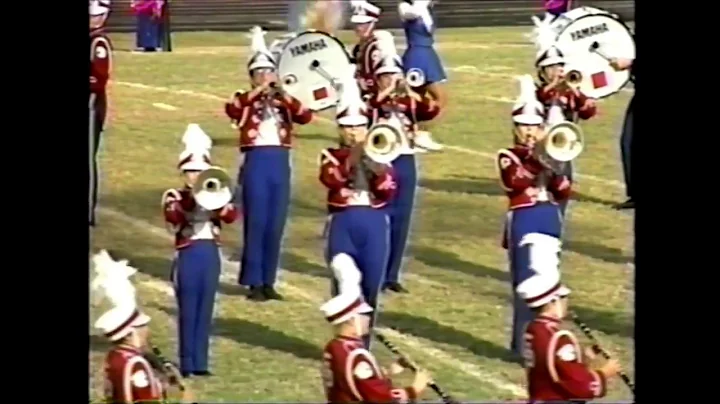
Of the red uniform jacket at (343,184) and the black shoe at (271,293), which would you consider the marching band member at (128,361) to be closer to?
the black shoe at (271,293)

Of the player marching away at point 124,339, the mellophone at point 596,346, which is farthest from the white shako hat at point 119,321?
the mellophone at point 596,346

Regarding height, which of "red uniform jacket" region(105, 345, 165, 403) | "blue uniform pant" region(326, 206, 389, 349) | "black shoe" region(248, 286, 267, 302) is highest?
"blue uniform pant" region(326, 206, 389, 349)

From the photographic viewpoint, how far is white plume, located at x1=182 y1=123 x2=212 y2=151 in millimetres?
2506

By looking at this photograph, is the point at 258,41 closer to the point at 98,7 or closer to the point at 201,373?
the point at 98,7

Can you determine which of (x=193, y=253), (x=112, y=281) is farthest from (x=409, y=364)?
(x=112, y=281)

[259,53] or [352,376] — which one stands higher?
[259,53]

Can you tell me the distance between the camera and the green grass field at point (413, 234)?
8.26ft

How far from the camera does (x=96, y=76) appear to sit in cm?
252

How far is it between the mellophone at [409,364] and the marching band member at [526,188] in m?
0.13

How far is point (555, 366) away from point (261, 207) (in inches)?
20.9

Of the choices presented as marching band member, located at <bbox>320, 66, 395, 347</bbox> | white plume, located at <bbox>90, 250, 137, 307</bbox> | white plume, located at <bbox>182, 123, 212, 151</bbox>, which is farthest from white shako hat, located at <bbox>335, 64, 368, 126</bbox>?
white plume, located at <bbox>90, 250, 137, 307</bbox>

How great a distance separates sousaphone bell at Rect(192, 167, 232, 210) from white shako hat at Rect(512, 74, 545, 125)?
49cm

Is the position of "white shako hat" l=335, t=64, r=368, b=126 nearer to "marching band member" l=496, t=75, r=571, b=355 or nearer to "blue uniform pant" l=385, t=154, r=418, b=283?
"blue uniform pant" l=385, t=154, r=418, b=283
